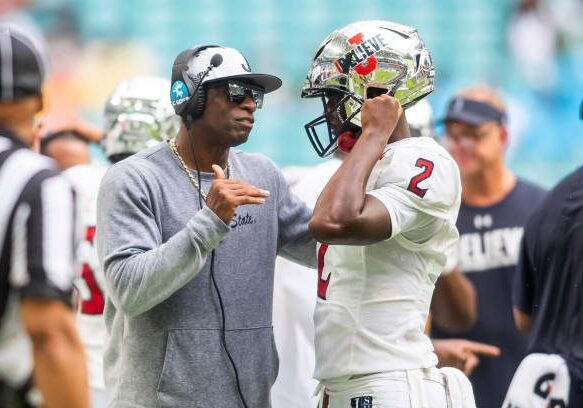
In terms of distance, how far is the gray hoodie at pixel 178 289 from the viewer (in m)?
3.77

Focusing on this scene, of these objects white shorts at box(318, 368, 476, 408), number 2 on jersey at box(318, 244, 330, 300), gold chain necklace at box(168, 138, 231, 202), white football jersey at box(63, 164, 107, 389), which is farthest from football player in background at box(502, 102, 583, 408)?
white football jersey at box(63, 164, 107, 389)

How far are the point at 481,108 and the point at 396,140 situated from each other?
3380 mm

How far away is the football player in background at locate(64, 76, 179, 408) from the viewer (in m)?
5.34

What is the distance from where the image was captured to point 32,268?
319 centimetres

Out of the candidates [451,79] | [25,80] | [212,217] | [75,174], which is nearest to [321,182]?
[75,174]

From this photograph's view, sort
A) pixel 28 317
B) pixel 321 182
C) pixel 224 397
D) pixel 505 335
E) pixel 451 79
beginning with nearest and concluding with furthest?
pixel 28 317 → pixel 224 397 → pixel 321 182 → pixel 505 335 → pixel 451 79

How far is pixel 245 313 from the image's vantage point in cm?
405

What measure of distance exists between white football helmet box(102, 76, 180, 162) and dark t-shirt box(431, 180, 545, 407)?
2050 mm

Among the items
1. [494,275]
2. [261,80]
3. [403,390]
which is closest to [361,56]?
[261,80]

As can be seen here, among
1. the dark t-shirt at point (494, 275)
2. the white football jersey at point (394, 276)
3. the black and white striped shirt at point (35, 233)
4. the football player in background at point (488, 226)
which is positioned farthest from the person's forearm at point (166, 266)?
the dark t-shirt at point (494, 275)

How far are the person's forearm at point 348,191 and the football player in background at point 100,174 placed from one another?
1.87m

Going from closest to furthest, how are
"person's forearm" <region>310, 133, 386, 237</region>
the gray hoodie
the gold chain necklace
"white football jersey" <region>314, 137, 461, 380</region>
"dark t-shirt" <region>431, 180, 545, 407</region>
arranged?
"person's forearm" <region>310, 133, 386, 237</region>, "white football jersey" <region>314, 137, 461, 380</region>, the gray hoodie, the gold chain necklace, "dark t-shirt" <region>431, 180, 545, 407</region>

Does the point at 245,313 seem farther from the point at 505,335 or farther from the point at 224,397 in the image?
the point at 505,335

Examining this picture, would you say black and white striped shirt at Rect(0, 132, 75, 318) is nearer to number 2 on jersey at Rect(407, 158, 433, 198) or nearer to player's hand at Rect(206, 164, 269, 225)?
player's hand at Rect(206, 164, 269, 225)
